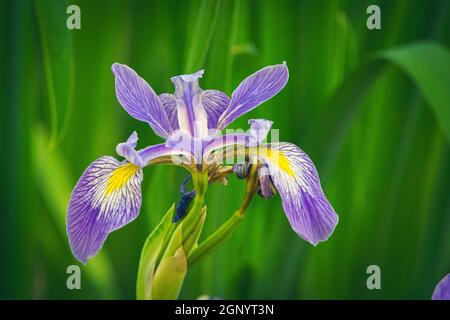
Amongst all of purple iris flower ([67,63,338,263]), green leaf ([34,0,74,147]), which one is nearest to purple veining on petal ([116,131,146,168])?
purple iris flower ([67,63,338,263])

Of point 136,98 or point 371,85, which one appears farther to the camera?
point 371,85

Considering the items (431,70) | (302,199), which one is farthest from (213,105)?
(431,70)

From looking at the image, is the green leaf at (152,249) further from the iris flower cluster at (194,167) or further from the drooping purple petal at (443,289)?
the drooping purple petal at (443,289)

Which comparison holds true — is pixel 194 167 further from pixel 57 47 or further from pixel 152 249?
pixel 57 47

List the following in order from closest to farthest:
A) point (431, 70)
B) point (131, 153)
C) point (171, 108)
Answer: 1. point (131, 153)
2. point (171, 108)
3. point (431, 70)

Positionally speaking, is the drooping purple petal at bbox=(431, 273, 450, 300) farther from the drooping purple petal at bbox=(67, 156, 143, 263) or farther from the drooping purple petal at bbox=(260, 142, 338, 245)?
the drooping purple petal at bbox=(67, 156, 143, 263)

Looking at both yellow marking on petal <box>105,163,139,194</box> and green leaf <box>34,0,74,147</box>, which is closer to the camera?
yellow marking on petal <box>105,163,139,194</box>
